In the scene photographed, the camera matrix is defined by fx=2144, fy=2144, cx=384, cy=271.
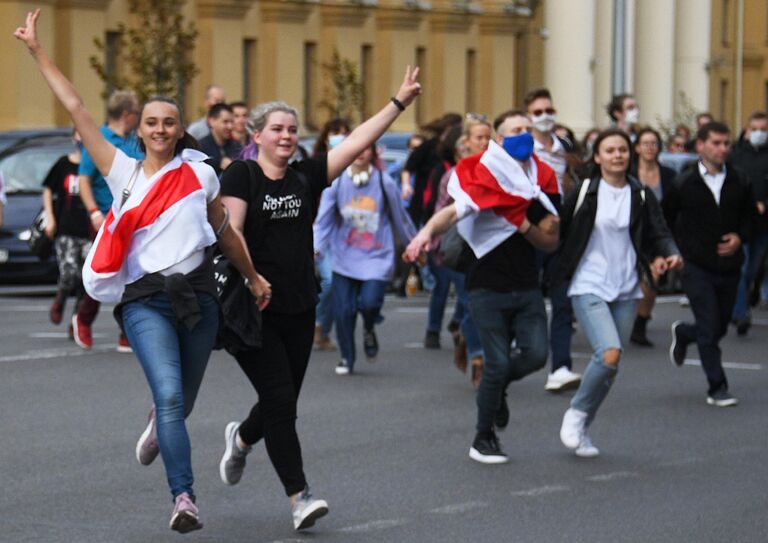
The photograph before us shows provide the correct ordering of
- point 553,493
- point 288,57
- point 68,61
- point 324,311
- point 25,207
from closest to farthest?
point 553,493 < point 324,311 < point 25,207 < point 68,61 < point 288,57

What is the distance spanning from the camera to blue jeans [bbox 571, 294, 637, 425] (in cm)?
1091

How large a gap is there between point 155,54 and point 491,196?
22.6 meters

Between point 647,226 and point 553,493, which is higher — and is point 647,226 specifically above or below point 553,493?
above

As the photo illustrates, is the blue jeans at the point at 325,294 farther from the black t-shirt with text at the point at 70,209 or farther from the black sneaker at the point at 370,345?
the black t-shirt with text at the point at 70,209

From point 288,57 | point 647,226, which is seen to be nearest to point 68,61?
point 288,57

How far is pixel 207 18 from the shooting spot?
40.4 metres

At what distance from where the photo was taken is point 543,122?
14.0m

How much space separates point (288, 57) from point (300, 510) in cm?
3549

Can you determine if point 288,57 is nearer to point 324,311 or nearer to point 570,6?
point 570,6

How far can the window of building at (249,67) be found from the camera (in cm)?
→ 4256

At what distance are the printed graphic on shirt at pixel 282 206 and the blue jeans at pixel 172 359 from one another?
1.65ft

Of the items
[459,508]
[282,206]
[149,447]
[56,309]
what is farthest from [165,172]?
[56,309]

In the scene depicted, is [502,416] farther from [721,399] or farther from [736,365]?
[736,365]

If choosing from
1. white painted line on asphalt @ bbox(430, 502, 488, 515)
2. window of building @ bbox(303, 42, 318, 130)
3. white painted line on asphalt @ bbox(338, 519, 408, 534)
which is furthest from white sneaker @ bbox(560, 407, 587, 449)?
window of building @ bbox(303, 42, 318, 130)
